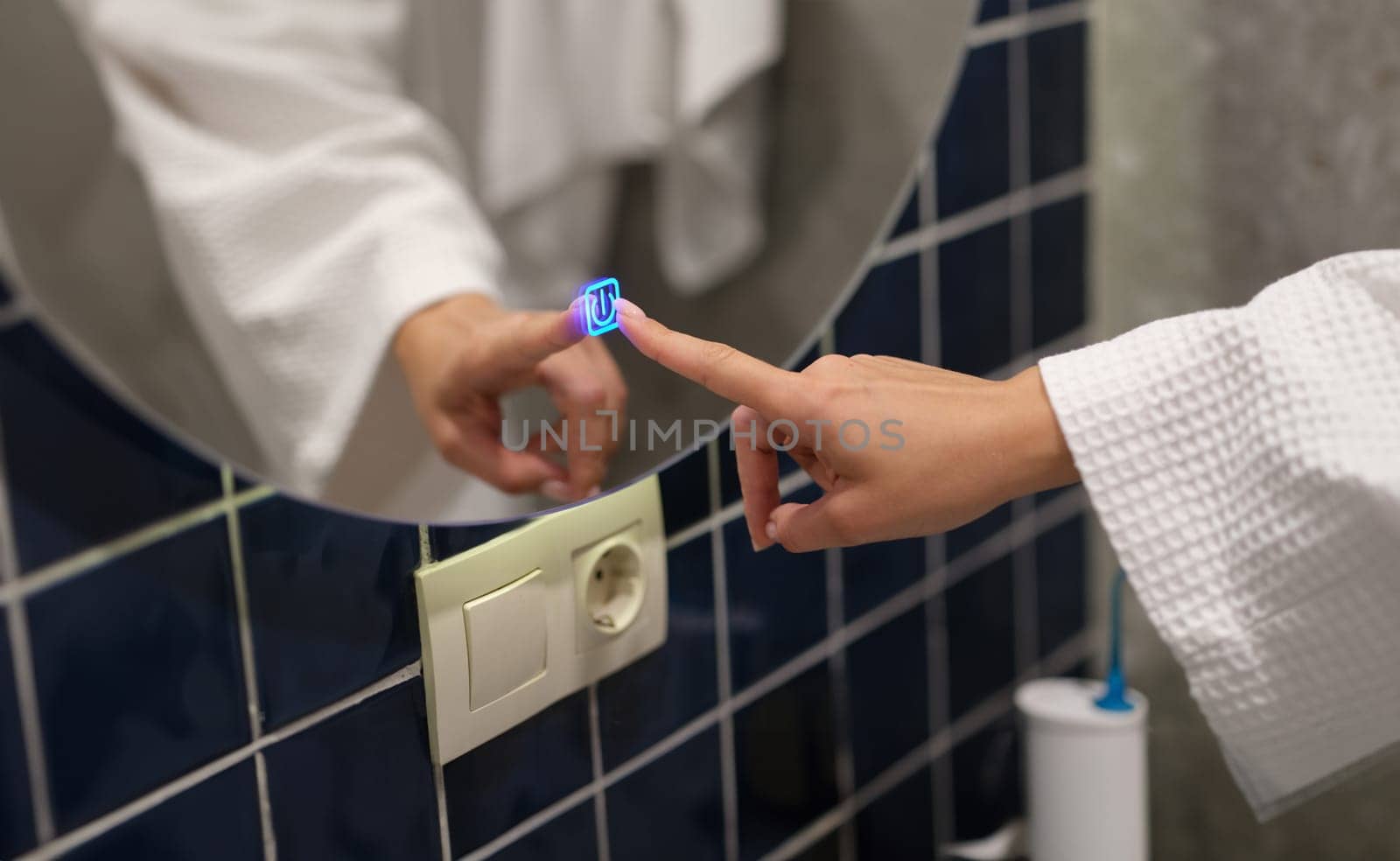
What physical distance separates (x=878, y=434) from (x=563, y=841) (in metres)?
0.31

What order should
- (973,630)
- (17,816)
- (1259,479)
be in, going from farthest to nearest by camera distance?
1. (973,630)
2. (1259,479)
3. (17,816)

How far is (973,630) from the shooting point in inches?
43.7

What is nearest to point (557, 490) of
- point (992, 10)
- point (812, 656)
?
point (812, 656)

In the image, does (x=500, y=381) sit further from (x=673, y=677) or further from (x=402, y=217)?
(x=673, y=677)

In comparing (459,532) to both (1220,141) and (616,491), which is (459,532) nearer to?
(616,491)

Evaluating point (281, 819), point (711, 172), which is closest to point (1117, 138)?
point (711, 172)

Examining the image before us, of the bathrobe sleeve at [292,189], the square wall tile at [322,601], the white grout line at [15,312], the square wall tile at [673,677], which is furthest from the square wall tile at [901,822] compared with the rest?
the white grout line at [15,312]

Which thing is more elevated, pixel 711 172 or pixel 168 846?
pixel 711 172

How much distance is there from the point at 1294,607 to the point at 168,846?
1.69 feet

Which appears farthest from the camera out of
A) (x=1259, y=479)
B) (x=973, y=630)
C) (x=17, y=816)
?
(x=973, y=630)

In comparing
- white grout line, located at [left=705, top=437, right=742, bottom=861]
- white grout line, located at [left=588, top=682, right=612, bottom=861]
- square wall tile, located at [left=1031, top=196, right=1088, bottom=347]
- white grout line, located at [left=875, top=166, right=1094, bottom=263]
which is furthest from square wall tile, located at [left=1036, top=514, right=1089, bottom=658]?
white grout line, located at [left=588, top=682, right=612, bottom=861]

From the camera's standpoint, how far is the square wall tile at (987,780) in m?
1.13

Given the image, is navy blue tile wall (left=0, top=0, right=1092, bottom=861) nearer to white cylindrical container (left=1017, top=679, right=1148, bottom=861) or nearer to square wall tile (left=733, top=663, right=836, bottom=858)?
square wall tile (left=733, top=663, right=836, bottom=858)

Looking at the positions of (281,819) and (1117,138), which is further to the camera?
(1117,138)
